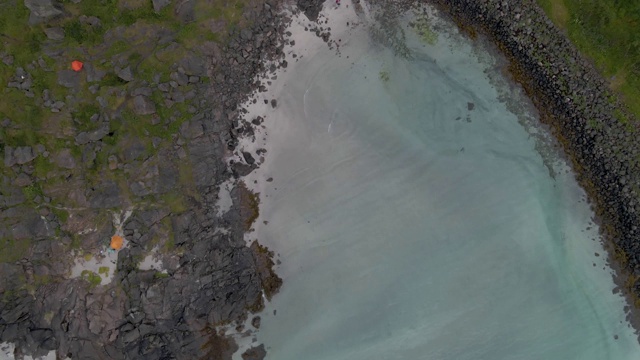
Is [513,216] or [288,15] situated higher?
[288,15]

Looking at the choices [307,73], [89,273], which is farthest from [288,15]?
[89,273]

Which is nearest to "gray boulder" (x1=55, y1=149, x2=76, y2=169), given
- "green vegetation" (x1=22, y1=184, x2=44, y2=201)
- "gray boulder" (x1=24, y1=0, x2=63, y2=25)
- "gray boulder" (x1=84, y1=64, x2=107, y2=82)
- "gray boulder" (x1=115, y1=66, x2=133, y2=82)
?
"green vegetation" (x1=22, y1=184, x2=44, y2=201)

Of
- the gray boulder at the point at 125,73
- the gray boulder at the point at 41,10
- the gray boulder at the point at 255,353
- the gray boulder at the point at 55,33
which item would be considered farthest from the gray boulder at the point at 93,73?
the gray boulder at the point at 255,353

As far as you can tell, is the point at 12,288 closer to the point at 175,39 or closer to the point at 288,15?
the point at 175,39

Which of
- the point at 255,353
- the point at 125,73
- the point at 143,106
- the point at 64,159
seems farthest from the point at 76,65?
the point at 255,353

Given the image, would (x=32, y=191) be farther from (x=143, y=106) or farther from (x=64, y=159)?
(x=143, y=106)

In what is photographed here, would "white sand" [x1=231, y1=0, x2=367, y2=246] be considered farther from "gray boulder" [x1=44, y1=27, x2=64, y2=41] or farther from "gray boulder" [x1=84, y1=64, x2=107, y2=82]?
"gray boulder" [x1=44, y1=27, x2=64, y2=41]
